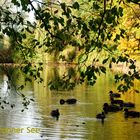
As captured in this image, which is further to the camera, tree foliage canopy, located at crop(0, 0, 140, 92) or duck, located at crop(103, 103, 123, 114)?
duck, located at crop(103, 103, 123, 114)

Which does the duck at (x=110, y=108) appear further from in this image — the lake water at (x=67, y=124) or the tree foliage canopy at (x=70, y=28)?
the tree foliage canopy at (x=70, y=28)

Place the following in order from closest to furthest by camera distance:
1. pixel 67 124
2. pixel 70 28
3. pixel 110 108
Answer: pixel 70 28 < pixel 67 124 < pixel 110 108

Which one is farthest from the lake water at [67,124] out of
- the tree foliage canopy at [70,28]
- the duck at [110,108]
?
the tree foliage canopy at [70,28]

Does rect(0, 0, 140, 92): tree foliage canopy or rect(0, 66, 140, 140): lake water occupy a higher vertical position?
rect(0, 0, 140, 92): tree foliage canopy

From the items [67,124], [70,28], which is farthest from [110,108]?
[70,28]

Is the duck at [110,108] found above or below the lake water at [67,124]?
above

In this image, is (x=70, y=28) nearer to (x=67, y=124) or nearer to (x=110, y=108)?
(x=67, y=124)

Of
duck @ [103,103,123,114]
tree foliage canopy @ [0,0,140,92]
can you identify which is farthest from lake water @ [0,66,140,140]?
tree foliage canopy @ [0,0,140,92]

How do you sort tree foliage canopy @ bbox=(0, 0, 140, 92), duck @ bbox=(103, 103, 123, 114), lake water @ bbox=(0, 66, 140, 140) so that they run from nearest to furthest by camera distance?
tree foliage canopy @ bbox=(0, 0, 140, 92), lake water @ bbox=(0, 66, 140, 140), duck @ bbox=(103, 103, 123, 114)

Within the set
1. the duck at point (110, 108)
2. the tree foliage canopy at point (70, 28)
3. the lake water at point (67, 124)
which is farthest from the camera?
the duck at point (110, 108)

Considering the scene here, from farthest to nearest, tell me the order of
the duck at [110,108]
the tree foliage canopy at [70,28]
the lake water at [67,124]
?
1. the duck at [110,108]
2. the lake water at [67,124]
3. the tree foliage canopy at [70,28]

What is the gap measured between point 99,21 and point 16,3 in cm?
89

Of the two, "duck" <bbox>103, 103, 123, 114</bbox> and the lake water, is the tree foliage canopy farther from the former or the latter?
"duck" <bbox>103, 103, 123, 114</bbox>

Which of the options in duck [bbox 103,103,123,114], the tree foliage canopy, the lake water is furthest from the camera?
duck [bbox 103,103,123,114]
